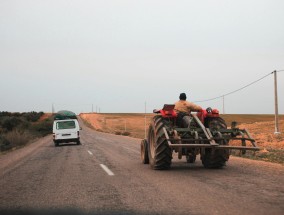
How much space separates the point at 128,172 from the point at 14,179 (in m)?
2.98

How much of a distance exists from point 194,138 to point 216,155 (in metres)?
1.02

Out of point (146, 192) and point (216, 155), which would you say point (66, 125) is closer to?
point (216, 155)

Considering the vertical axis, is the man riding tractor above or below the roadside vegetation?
above

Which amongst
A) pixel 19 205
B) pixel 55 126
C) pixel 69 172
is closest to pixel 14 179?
pixel 69 172

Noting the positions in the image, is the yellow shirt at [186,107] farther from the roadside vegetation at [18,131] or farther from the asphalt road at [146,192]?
the roadside vegetation at [18,131]

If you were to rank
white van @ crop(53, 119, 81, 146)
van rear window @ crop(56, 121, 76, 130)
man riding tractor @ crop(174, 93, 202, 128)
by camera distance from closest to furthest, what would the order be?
man riding tractor @ crop(174, 93, 202, 128) → white van @ crop(53, 119, 81, 146) → van rear window @ crop(56, 121, 76, 130)

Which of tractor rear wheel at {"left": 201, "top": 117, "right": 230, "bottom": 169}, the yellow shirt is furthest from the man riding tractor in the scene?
tractor rear wheel at {"left": 201, "top": 117, "right": 230, "bottom": 169}

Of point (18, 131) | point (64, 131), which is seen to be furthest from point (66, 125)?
point (18, 131)

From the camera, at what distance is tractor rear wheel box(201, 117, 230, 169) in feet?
35.5

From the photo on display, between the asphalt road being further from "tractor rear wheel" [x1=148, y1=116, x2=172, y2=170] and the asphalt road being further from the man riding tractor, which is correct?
the man riding tractor

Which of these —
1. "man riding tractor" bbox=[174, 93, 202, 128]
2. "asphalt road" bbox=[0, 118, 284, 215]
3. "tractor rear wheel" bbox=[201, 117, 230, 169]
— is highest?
"man riding tractor" bbox=[174, 93, 202, 128]

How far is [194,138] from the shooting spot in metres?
10.4

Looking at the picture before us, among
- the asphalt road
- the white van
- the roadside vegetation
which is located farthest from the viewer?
the roadside vegetation

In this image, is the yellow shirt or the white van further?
the white van
